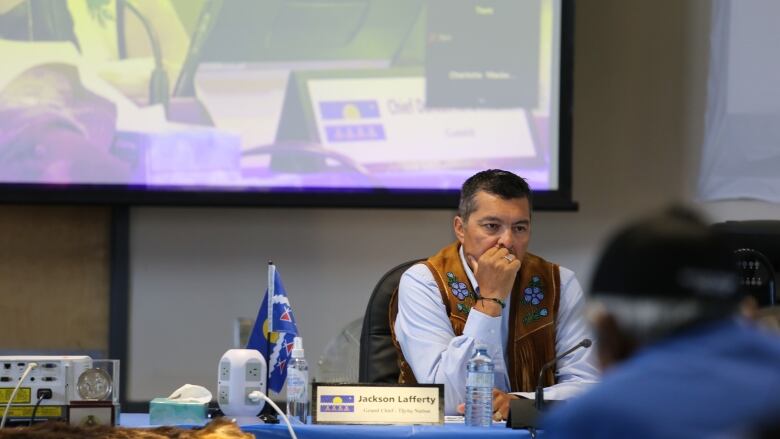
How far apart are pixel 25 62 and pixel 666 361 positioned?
12.0ft

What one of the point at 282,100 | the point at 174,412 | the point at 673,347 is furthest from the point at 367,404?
the point at 282,100

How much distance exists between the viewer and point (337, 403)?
241 centimetres

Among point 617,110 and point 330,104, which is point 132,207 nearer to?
point 330,104

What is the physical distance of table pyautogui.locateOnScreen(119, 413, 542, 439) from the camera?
2.30m

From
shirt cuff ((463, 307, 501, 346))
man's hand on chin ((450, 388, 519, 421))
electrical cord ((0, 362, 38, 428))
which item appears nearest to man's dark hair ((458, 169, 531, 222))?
shirt cuff ((463, 307, 501, 346))

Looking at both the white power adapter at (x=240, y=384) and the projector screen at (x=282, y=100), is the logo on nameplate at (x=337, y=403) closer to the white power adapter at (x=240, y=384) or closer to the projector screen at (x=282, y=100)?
the white power adapter at (x=240, y=384)

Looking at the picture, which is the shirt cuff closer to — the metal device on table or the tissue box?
the tissue box

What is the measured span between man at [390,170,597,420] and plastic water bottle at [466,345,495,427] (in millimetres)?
256

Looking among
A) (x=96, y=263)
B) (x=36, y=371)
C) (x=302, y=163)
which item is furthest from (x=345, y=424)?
(x=96, y=263)

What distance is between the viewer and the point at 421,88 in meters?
4.28

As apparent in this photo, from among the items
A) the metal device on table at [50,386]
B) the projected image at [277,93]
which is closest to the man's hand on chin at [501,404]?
the metal device on table at [50,386]

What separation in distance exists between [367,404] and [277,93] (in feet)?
6.77

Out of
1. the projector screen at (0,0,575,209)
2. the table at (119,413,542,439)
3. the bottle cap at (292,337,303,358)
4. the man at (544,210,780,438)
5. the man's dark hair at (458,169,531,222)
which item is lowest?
the table at (119,413,542,439)

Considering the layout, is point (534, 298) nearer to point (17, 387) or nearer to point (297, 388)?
point (297, 388)
